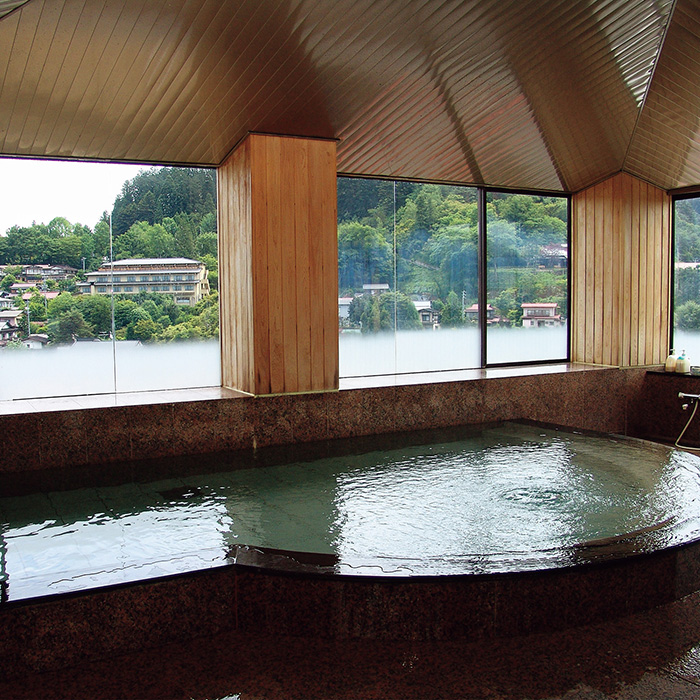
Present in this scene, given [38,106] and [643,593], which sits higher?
[38,106]

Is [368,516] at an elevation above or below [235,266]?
below

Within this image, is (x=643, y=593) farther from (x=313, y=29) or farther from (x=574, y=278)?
(x=574, y=278)

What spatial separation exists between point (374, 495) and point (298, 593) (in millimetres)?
1434

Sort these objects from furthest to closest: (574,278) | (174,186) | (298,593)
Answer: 1. (574,278)
2. (174,186)
3. (298,593)

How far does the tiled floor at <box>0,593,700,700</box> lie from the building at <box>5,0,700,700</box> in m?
0.01

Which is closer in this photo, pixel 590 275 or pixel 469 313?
pixel 469 313

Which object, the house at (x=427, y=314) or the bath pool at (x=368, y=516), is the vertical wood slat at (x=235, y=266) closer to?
the bath pool at (x=368, y=516)

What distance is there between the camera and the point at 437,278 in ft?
26.2

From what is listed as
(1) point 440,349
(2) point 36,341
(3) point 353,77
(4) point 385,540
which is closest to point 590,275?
(1) point 440,349

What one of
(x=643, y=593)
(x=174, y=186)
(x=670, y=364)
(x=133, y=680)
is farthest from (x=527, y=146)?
(x=133, y=680)

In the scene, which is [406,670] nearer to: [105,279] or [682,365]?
[105,279]

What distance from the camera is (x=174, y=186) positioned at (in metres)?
6.63

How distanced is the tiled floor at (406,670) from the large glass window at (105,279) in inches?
154

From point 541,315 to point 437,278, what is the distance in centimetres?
159
